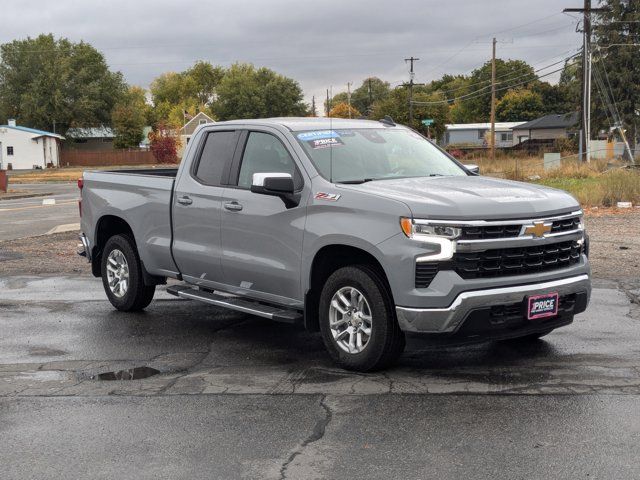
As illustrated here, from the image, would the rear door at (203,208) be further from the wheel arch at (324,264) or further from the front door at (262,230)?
the wheel arch at (324,264)

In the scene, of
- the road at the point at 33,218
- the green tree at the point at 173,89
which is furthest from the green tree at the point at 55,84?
the road at the point at 33,218

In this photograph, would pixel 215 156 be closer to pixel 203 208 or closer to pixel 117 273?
pixel 203 208

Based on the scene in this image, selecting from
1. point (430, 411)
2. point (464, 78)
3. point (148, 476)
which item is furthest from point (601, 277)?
point (464, 78)

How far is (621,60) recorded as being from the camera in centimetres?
7119

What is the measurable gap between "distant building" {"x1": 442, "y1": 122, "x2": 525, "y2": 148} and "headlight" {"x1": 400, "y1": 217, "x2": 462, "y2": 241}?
339ft

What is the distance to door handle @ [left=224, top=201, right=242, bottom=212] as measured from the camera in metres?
7.73

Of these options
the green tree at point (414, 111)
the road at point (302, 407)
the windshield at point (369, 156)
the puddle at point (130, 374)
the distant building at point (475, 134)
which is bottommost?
the puddle at point (130, 374)

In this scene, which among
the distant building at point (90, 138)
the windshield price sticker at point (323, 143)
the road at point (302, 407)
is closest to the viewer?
the road at point (302, 407)

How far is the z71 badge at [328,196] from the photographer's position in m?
6.85

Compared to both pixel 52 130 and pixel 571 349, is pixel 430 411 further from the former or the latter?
pixel 52 130

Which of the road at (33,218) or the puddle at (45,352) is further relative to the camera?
the road at (33,218)

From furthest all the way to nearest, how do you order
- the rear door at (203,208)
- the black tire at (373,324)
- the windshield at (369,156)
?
the rear door at (203,208)
the windshield at (369,156)
the black tire at (373,324)

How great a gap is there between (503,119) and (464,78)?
22294mm

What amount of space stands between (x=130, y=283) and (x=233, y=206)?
7.20ft
